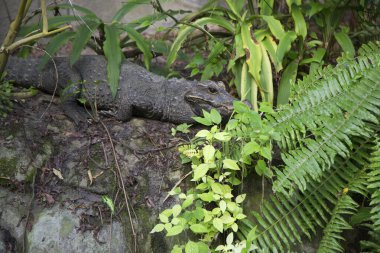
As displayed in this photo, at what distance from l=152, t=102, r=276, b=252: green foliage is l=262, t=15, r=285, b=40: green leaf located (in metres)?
1.15

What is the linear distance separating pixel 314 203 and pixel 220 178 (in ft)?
2.18

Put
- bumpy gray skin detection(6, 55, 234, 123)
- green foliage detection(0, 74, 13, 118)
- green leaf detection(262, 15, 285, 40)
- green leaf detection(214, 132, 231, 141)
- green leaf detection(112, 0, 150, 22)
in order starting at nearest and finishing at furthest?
green leaf detection(214, 132, 231, 141), green foliage detection(0, 74, 13, 118), bumpy gray skin detection(6, 55, 234, 123), green leaf detection(262, 15, 285, 40), green leaf detection(112, 0, 150, 22)

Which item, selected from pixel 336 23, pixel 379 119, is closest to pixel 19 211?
pixel 379 119

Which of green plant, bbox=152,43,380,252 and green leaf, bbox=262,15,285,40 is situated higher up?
green leaf, bbox=262,15,285,40

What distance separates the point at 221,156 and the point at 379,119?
3.63 ft

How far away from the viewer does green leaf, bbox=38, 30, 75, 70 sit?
12.7 ft

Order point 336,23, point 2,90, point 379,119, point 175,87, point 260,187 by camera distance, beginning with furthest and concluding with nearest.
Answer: point 336,23
point 175,87
point 2,90
point 260,187
point 379,119

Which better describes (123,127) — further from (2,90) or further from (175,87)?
(2,90)

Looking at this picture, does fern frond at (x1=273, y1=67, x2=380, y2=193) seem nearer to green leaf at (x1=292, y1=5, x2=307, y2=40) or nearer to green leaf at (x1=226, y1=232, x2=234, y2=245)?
green leaf at (x1=226, y1=232, x2=234, y2=245)

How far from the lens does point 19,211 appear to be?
10.1 ft

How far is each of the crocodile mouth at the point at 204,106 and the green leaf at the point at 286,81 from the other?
50 cm

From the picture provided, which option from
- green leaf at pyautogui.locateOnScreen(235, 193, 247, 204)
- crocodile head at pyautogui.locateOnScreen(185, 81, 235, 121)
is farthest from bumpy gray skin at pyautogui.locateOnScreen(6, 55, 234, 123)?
green leaf at pyautogui.locateOnScreen(235, 193, 247, 204)

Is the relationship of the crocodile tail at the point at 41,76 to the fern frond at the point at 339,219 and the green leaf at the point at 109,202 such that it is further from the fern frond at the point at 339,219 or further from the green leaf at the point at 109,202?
the fern frond at the point at 339,219

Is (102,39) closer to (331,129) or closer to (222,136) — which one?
(222,136)
